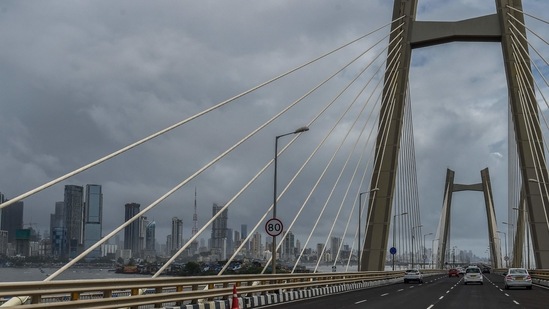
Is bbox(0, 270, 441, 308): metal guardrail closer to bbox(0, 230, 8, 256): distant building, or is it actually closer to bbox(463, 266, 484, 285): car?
bbox(0, 230, 8, 256): distant building

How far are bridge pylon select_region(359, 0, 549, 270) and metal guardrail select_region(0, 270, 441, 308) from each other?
39.7ft

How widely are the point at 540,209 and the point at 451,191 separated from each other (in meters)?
88.0

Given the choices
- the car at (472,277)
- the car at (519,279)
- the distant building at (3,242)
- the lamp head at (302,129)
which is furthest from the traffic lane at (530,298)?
the distant building at (3,242)

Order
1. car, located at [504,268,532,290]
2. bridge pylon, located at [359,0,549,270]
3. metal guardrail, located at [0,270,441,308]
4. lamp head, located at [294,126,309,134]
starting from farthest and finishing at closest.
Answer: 1. car, located at [504,268,532,290]
2. bridge pylon, located at [359,0,549,270]
3. lamp head, located at [294,126,309,134]
4. metal guardrail, located at [0,270,441,308]

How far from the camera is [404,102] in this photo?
47406 millimetres

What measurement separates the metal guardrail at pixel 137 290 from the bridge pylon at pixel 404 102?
1211 centimetres

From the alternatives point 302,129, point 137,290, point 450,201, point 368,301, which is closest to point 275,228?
point 368,301

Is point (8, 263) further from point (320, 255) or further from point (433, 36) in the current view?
point (433, 36)

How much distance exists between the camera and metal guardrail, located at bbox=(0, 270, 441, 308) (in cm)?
1467

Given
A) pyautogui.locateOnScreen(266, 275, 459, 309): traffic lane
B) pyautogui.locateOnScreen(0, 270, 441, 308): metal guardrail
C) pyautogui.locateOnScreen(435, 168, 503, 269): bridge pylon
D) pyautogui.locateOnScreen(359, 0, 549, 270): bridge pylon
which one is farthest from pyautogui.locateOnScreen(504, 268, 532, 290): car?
pyautogui.locateOnScreen(435, 168, 503, 269): bridge pylon

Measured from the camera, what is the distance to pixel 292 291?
110 ft

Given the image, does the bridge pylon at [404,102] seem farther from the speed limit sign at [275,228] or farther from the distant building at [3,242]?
the distant building at [3,242]

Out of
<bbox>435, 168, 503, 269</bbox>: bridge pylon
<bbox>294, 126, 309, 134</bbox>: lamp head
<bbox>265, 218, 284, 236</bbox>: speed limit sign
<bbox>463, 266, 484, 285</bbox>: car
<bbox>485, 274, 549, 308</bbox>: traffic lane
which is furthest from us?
<bbox>435, 168, 503, 269</bbox>: bridge pylon

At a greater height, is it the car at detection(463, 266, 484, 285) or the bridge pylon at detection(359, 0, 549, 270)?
the bridge pylon at detection(359, 0, 549, 270)
